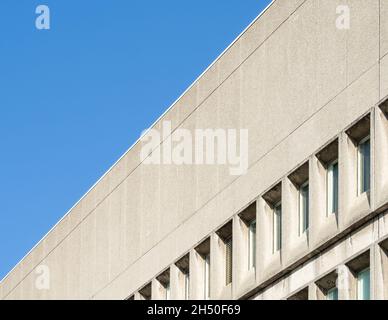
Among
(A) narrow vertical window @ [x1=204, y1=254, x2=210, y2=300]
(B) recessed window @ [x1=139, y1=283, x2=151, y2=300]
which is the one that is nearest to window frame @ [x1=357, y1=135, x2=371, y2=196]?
(A) narrow vertical window @ [x1=204, y1=254, x2=210, y2=300]

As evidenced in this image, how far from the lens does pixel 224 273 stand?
4384cm

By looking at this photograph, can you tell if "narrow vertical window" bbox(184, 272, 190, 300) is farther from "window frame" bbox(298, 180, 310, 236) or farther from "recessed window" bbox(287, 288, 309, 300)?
"recessed window" bbox(287, 288, 309, 300)

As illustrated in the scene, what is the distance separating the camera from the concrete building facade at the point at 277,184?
36.2 m

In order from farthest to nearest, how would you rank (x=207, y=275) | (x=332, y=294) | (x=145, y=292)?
1. (x=145, y=292)
2. (x=207, y=275)
3. (x=332, y=294)

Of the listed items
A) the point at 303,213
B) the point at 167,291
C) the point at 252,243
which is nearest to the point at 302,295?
the point at 303,213

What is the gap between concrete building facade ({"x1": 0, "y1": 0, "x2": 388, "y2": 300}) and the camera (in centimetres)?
3616

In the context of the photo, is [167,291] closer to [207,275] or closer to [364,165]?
[207,275]

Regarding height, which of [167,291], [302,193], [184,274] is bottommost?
[302,193]

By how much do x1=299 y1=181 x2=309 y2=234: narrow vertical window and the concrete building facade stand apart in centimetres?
3

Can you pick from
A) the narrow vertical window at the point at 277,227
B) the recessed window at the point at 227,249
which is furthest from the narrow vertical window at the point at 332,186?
the recessed window at the point at 227,249

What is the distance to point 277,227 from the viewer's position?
41312 mm

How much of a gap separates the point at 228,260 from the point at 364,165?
25.9 ft

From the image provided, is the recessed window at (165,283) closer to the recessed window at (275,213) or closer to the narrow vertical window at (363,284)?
the recessed window at (275,213)

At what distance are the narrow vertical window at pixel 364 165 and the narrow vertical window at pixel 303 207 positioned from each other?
2920 mm
